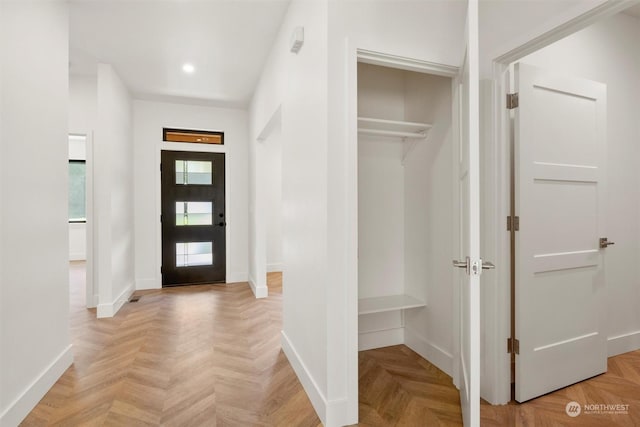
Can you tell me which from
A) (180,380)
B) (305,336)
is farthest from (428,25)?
(180,380)

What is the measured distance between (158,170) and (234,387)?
391cm

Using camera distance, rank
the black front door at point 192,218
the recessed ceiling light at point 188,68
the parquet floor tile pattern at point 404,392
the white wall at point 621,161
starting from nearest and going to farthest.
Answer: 1. the parquet floor tile pattern at point 404,392
2. the white wall at point 621,161
3. the recessed ceiling light at point 188,68
4. the black front door at point 192,218

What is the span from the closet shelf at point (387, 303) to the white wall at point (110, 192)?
2982 mm

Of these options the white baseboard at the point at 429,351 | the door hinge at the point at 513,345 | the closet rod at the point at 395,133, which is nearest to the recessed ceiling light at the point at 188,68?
the closet rod at the point at 395,133

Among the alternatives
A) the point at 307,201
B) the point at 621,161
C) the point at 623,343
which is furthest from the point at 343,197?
the point at 623,343

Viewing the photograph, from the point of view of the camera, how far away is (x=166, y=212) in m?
5.20

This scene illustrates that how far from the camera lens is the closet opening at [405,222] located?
98.3 inches

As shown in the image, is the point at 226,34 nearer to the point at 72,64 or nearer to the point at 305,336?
the point at 72,64

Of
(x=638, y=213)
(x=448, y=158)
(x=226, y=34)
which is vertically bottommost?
(x=638, y=213)

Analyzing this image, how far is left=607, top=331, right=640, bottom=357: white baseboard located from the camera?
2.70m

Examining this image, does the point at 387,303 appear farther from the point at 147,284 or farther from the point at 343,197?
the point at 147,284

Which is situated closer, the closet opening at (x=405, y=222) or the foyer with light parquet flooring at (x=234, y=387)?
the foyer with light parquet flooring at (x=234, y=387)

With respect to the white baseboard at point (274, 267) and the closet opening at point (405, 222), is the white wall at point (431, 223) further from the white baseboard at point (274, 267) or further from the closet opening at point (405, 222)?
the white baseboard at point (274, 267)

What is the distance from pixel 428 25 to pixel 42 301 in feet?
10.4
